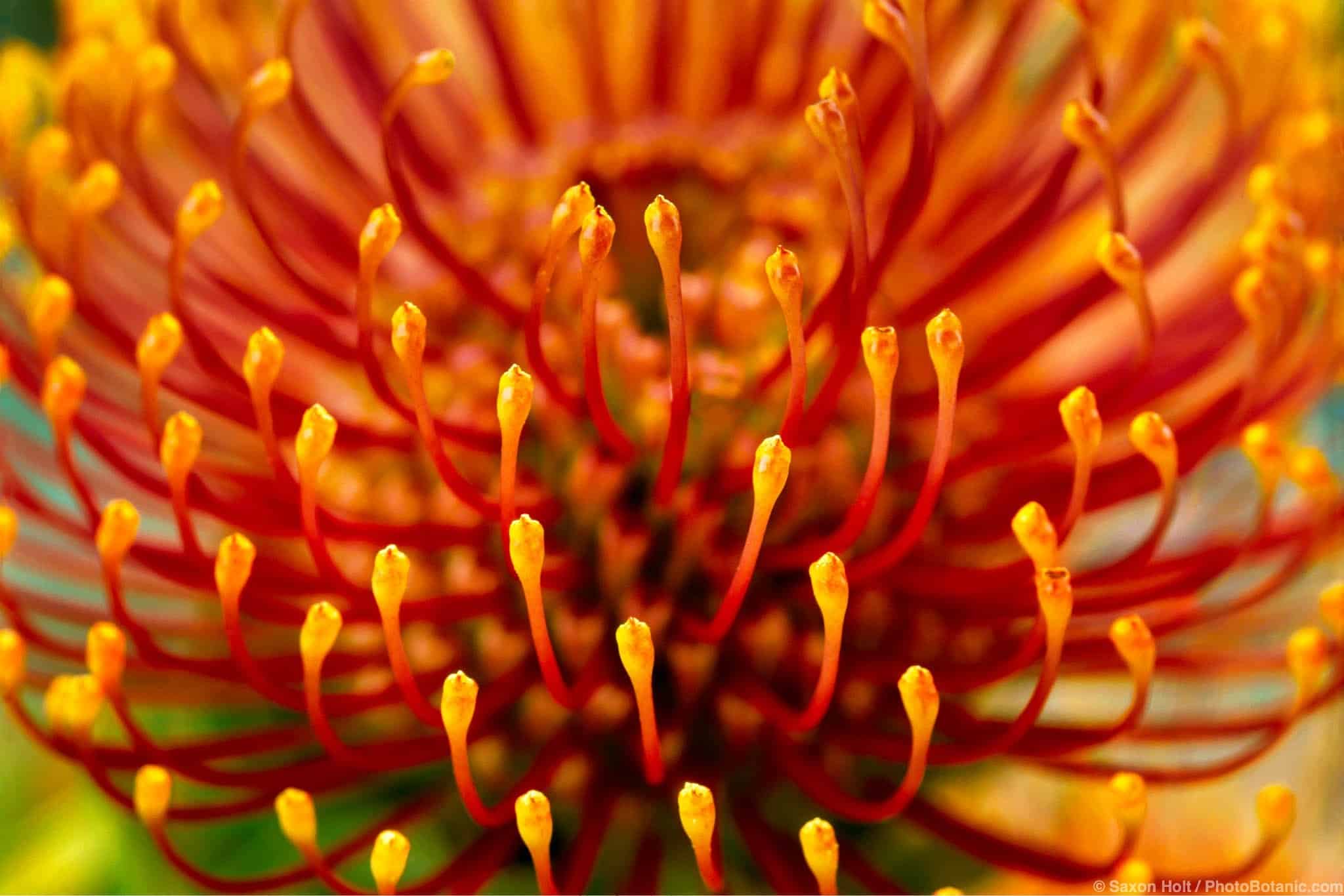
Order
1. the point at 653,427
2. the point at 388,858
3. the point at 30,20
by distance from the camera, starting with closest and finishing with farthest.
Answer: the point at 388,858 < the point at 653,427 < the point at 30,20

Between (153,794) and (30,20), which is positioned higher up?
(30,20)

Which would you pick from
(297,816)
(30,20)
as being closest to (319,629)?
(297,816)

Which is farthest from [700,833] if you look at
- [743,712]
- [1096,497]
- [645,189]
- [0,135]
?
[0,135]

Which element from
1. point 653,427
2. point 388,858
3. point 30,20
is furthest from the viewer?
point 30,20

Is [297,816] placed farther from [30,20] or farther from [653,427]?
[30,20]

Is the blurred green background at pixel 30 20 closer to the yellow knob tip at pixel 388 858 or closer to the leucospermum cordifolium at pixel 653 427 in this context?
the leucospermum cordifolium at pixel 653 427

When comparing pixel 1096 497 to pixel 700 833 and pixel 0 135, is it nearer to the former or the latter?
pixel 700 833

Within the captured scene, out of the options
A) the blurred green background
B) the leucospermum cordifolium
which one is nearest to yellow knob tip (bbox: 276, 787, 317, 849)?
the leucospermum cordifolium

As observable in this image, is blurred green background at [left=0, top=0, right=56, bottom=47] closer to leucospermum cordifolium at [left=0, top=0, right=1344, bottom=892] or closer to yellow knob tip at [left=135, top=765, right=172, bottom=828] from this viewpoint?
leucospermum cordifolium at [left=0, top=0, right=1344, bottom=892]

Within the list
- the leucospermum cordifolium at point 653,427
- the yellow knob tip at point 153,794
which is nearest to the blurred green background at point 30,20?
the leucospermum cordifolium at point 653,427

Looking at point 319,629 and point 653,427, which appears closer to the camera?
point 319,629
